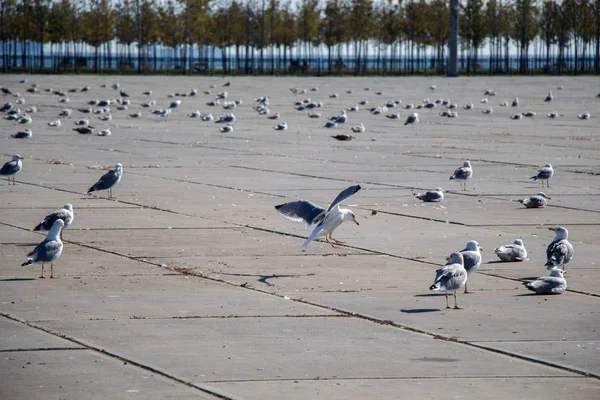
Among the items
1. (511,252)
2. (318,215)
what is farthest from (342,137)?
(511,252)

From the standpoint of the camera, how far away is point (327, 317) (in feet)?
28.7

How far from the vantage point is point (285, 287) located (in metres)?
9.96

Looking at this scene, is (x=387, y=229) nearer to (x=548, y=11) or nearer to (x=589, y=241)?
(x=589, y=241)

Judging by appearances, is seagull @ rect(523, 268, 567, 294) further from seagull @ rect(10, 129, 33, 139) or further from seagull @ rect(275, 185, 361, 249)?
seagull @ rect(10, 129, 33, 139)

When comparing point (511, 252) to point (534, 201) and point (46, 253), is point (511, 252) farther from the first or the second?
point (46, 253)

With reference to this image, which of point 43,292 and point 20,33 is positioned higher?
point 20,33

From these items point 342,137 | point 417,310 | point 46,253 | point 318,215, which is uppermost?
point 342,137

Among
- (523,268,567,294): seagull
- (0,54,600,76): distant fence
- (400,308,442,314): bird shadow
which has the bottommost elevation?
(400,308,442,314): bird shadow

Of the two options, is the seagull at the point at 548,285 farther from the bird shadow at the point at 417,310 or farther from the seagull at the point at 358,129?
the seagull at the point at 358,129

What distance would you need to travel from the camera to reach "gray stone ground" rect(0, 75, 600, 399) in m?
6.93

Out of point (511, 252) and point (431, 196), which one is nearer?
point (511, 252)

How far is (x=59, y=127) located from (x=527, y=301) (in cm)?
2515

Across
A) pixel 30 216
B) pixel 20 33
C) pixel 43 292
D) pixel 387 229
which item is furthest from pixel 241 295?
pixel 20 33

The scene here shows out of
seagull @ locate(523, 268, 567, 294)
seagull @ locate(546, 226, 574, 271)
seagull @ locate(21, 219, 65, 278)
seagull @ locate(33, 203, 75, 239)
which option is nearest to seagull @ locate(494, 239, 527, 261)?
seagull @ locate(546, 226, 574, 271)
